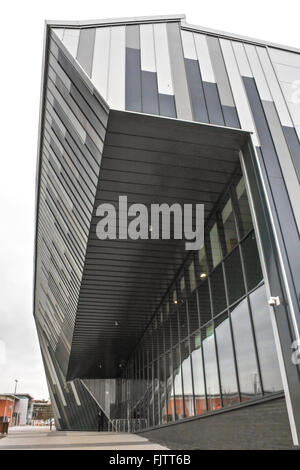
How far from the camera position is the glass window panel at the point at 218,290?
406 inches

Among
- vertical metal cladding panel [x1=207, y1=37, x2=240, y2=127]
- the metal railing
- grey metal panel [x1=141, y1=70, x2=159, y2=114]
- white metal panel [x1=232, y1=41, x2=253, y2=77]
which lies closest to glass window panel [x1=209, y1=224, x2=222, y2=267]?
vertical metal cladding panel [x1=207, y1=37, x2=240, y2=127]

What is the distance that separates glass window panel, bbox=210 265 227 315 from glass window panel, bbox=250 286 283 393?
6.20 ft

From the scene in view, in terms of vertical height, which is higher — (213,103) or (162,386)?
(213,103)

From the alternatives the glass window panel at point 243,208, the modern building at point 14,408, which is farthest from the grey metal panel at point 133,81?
the modern building at point 14,408

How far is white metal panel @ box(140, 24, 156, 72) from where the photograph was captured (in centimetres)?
920

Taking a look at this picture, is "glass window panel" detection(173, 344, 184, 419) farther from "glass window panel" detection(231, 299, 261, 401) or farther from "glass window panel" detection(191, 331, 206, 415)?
"glass window panel" detection(231, 299, 261, 401)

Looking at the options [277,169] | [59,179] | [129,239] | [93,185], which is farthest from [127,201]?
[277,169]

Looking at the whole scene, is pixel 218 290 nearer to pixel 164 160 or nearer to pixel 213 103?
pixel 164 160

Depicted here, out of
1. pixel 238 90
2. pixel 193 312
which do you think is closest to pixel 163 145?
pixel 238 90

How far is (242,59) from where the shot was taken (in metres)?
10.5

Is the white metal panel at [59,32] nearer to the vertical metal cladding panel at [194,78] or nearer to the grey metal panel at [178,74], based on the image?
the grey metal panel at [178,74]

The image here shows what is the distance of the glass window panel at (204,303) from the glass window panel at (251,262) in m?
2.83

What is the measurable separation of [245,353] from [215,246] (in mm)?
3436

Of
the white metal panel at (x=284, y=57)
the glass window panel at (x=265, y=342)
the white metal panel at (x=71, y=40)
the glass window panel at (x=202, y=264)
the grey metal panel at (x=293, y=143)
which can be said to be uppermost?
the white metal panel at (x=284, y=57)
